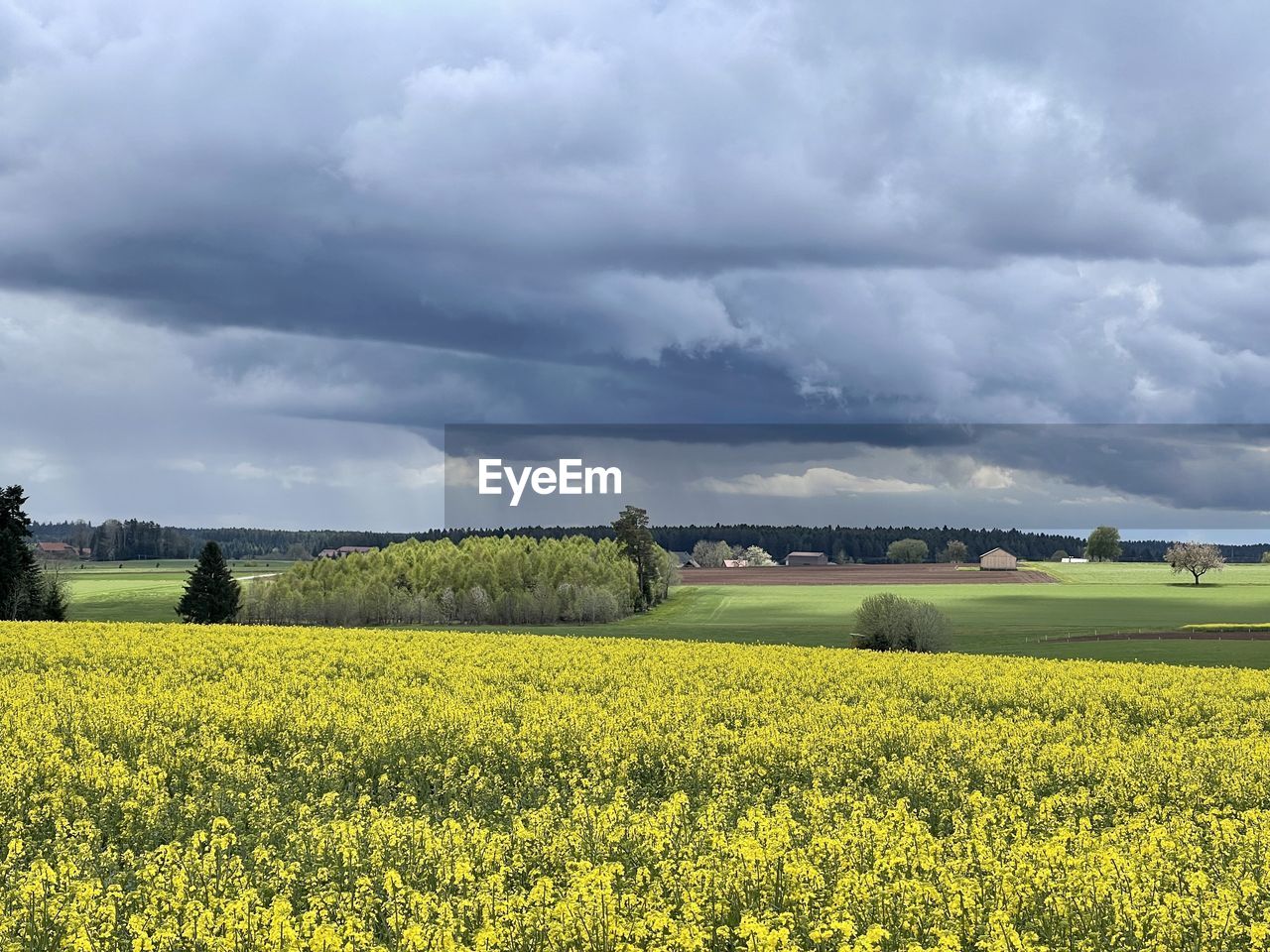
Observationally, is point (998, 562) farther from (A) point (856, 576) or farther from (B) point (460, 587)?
(B) point (460, 587)

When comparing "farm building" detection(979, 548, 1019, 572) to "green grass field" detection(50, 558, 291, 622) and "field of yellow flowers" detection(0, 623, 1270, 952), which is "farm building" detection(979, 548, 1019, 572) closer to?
"green grass field" detection(50, 558, 291, 622)

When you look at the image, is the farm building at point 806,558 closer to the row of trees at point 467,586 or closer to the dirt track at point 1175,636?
the row of trees at point 467,586

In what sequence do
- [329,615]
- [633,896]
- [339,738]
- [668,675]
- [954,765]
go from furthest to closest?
[329,615] → [668,675] → [339,738] → [954,765] → [633,896]

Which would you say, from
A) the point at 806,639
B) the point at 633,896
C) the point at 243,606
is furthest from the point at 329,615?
the point at 633,896

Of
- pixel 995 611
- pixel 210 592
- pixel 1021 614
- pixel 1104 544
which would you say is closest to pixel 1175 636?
pixel 1021 614

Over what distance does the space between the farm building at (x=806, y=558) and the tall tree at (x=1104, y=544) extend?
49.9 meters

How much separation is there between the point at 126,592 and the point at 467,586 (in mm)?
54950

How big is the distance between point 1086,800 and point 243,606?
299 feet

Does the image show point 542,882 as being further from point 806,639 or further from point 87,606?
point 87,606

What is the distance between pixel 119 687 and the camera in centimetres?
2467

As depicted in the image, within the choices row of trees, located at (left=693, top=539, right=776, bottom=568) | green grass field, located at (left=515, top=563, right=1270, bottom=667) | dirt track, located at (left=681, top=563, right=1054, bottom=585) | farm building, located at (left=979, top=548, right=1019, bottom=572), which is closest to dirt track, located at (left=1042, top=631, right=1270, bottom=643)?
green grass field, located at (left=515, top=563, right=1270, bottom=667)

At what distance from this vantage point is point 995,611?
91.8m

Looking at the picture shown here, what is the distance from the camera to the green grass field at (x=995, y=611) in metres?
59.7

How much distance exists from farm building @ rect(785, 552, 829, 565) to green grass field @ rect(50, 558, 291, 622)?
304ft
